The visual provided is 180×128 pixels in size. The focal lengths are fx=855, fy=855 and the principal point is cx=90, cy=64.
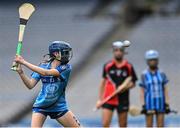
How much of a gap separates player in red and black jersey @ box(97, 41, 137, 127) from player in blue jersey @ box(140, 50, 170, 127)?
0.25m

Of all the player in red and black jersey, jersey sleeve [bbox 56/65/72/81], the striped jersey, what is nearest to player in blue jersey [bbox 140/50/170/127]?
the striped jersey


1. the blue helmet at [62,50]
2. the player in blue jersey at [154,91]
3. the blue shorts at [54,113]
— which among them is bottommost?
the blue shorts at [54,113]

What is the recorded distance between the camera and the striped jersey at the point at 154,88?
13.3 m

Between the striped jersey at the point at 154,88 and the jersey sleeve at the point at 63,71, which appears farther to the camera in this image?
the striped jersey at the point at 154,88

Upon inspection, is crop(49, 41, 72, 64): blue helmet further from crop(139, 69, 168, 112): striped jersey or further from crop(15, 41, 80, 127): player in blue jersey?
crop(139, 69, 168, 112): striped jersey

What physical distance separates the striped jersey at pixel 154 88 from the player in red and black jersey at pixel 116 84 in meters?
0.23

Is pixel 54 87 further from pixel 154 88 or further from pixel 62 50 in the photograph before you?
pixel 154 88

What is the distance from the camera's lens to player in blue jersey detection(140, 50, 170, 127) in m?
13.3

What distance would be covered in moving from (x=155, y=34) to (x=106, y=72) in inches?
308

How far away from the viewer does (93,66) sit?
20078 mm

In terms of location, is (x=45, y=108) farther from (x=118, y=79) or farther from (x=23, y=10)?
(x=118, y=79)

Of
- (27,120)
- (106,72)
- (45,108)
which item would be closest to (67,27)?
(27,120)

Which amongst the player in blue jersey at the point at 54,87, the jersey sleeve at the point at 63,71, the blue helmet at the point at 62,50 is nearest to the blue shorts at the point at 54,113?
the player in blue jersey at the point at 54,87

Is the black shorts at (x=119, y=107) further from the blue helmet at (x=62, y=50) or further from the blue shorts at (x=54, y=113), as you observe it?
the blue helmet at (x=62, y=50)
